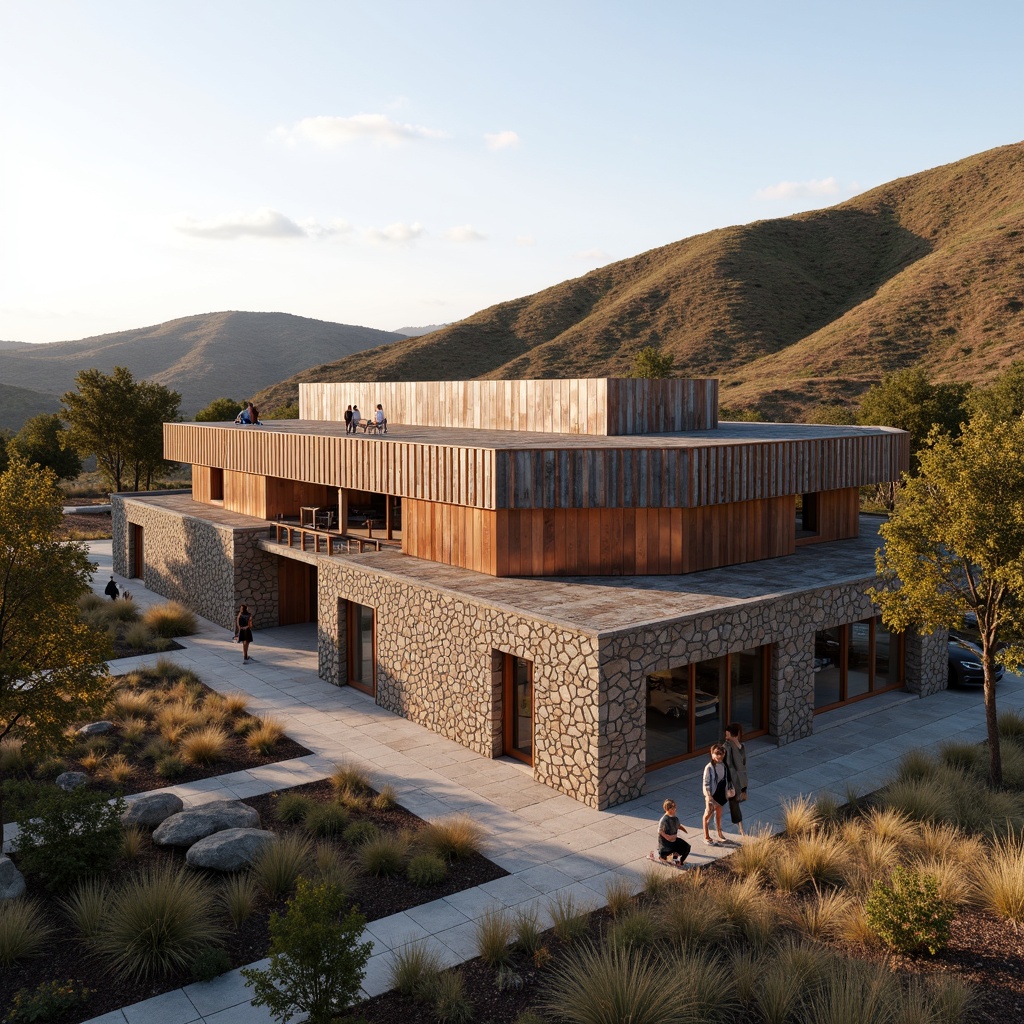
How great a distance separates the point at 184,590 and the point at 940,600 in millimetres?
21089

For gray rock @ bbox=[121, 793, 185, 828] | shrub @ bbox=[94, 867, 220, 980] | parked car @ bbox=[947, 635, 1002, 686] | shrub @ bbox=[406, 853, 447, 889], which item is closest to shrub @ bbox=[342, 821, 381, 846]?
shrub @ bbox=[406, 853, 447, 889]

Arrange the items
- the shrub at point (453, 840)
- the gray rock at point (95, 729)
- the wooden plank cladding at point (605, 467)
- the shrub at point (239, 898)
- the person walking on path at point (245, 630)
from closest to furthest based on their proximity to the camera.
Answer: the shrub at point (239, 898) → the shrub at point (453, 840) → the gray rock at point (95, 729) → the wooden plank cladding at point (605, 467) → the person walking on path at point (245, 630)

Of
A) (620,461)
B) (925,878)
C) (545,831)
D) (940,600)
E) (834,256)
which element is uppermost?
(834,256)

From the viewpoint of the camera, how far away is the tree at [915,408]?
35.8m

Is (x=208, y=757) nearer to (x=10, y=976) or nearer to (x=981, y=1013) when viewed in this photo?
(x=10, y=976)

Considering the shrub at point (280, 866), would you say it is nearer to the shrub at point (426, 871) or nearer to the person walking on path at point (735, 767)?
the shrub at point (426, 871)

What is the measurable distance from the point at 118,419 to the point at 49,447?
20.3ft

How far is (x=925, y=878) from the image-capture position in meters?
8.83

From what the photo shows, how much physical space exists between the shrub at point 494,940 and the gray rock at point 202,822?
4.03 m

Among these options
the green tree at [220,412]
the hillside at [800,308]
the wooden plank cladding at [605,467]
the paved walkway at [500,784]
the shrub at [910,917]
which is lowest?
the paved walkway at [500,784]

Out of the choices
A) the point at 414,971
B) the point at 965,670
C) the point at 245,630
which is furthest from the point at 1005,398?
the point at 414,971

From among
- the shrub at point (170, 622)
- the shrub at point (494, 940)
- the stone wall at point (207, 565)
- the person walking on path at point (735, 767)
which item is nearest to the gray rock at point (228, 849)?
the shrub at point (494, 940)

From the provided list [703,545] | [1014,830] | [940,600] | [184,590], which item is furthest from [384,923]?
[184,590]

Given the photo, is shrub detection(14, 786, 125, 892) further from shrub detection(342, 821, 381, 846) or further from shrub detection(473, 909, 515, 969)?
shrub detection(473, 909, 515, 969)
